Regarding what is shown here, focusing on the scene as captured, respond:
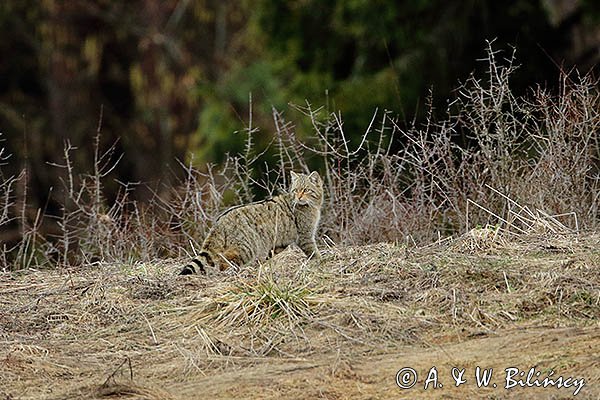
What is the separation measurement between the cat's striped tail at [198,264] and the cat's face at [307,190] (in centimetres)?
81

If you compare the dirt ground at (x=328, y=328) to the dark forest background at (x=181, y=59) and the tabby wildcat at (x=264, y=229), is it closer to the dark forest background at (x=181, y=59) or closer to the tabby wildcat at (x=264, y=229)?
the tabby wildcat at (x=264, y=229)

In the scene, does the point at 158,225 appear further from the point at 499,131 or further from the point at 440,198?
the point at 499,131

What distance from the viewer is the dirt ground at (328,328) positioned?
19.1 feet

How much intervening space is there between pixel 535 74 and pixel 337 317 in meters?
9.33

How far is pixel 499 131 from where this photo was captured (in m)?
9.02

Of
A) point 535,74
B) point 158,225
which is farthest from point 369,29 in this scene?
point 158,225

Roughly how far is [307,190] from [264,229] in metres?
0.51

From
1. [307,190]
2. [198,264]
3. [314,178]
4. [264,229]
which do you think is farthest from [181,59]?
[198,264]

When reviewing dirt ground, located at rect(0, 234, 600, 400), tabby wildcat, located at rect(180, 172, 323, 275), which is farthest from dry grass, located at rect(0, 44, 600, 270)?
dirt ground, located at rect(0, 234, 600, 400)

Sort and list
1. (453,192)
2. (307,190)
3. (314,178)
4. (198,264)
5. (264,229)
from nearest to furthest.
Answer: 1. (198,264)
2. (264,229)
3. (307,190)
4. (314,178)
5. (453,192)

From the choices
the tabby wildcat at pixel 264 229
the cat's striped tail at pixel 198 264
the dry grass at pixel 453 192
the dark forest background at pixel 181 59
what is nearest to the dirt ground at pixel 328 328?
the cat's striped tail at pixel 198 264

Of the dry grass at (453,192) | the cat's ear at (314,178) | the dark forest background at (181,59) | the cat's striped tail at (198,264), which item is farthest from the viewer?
the dark forest background at (181,59)

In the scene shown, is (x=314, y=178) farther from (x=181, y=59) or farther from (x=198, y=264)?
(x=181, y=59)

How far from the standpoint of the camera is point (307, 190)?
27.3 ft
